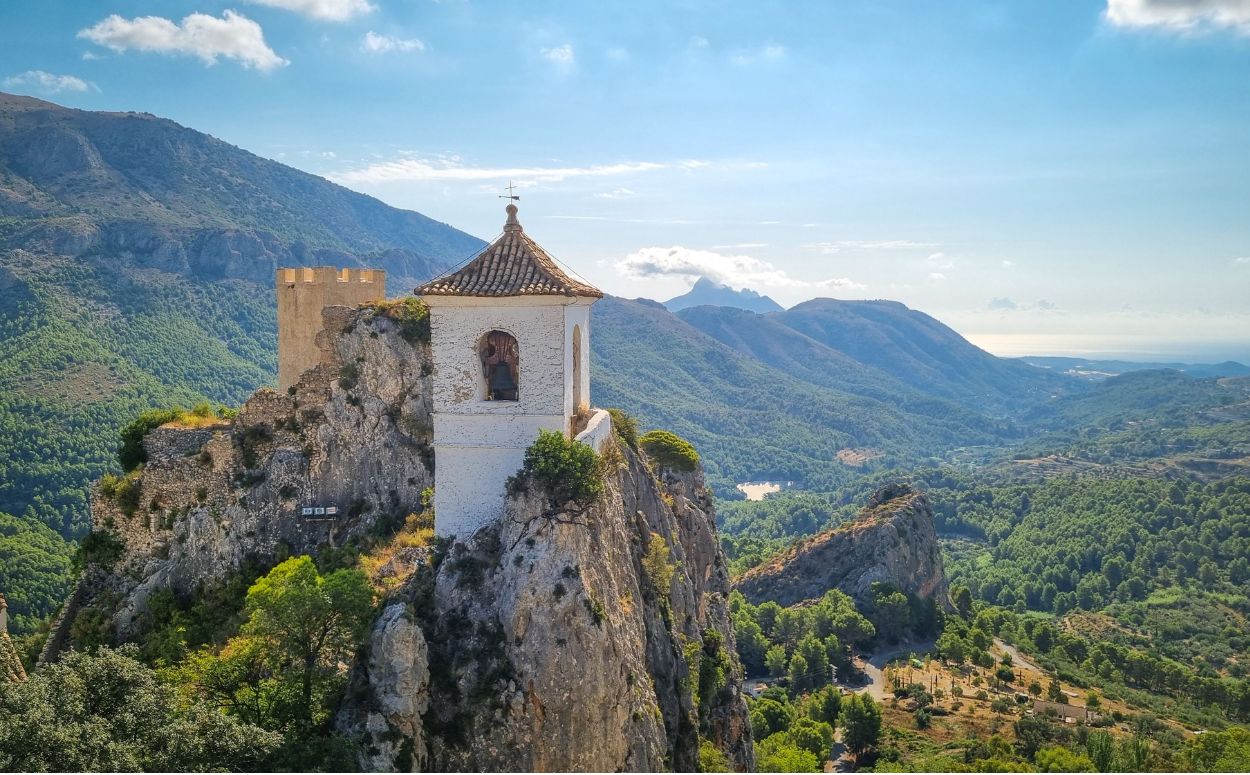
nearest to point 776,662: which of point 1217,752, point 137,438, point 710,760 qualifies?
point 1217,752

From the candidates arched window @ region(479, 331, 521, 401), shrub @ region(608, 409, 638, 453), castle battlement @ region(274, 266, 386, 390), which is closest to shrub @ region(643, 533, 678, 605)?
shrub @ region(608, 409, 638, 453)

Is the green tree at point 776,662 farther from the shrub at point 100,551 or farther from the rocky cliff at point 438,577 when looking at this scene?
the shrub at point 100,551

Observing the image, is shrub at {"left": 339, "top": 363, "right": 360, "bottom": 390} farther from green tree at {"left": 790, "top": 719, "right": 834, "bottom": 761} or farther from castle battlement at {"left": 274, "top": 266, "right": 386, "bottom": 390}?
green tree at {"left": 790, "top": 719, "right": 834, "bottom": 761}

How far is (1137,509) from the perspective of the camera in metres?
176

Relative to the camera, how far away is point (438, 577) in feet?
74.7

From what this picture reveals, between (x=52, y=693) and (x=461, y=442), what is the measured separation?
35.8ft

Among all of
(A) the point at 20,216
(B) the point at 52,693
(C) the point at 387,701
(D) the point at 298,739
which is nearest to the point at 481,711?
(C) the point at 387,701

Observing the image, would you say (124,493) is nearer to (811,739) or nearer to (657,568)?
(657,568)

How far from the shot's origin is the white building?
78.8 feet

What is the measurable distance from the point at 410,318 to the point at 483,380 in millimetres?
11748

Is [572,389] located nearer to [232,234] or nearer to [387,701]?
[387,701]

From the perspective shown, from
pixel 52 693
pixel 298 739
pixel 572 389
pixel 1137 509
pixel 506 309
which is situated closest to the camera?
pixel 52 693

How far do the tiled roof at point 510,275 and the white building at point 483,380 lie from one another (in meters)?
0.03

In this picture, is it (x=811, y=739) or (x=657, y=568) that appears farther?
(x=811, y=739)
